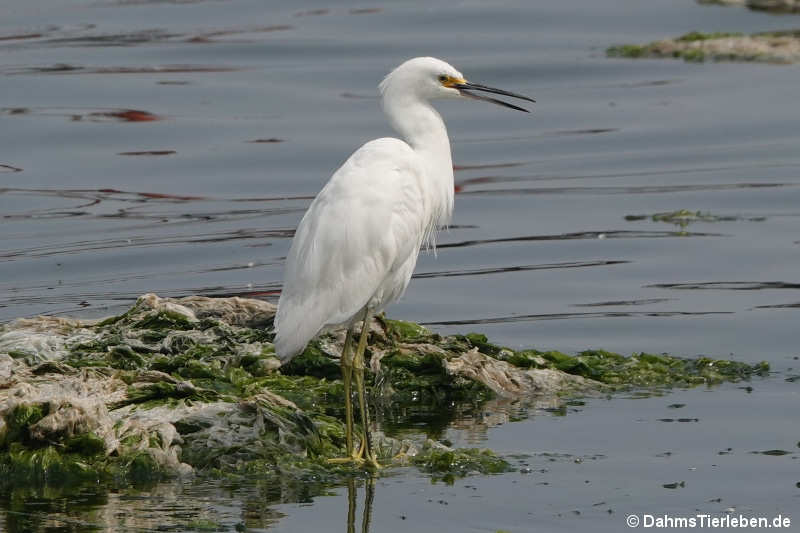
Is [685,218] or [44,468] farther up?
[685,218]

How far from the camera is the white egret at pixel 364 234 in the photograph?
696 centimetres

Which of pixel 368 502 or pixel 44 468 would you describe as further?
pixel 44 468

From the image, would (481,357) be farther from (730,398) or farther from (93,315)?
(93,315)

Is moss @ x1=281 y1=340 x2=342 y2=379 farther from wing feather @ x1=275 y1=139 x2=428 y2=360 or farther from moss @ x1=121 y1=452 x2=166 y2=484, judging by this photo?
moss @ x1=121 y1=452 x2=166 y2=484

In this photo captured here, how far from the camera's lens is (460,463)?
21.4ft

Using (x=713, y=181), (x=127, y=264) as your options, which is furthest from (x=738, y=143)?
(x=127, y=264)

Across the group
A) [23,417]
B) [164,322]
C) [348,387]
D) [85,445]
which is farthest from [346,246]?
[164,322]

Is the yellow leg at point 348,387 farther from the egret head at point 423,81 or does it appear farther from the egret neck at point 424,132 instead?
the egret head at point 423,81

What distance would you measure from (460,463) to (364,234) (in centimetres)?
117

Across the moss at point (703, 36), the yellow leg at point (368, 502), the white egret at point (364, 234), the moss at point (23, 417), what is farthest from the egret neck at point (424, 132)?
the moss at point (703, 36)

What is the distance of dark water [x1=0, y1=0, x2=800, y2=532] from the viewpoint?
6.29 meters

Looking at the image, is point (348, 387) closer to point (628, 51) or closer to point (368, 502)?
point (368, 502)

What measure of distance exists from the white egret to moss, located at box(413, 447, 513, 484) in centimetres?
31

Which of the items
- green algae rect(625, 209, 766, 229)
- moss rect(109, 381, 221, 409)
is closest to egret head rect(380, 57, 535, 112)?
moss rect(109, 381, 221, 409)
